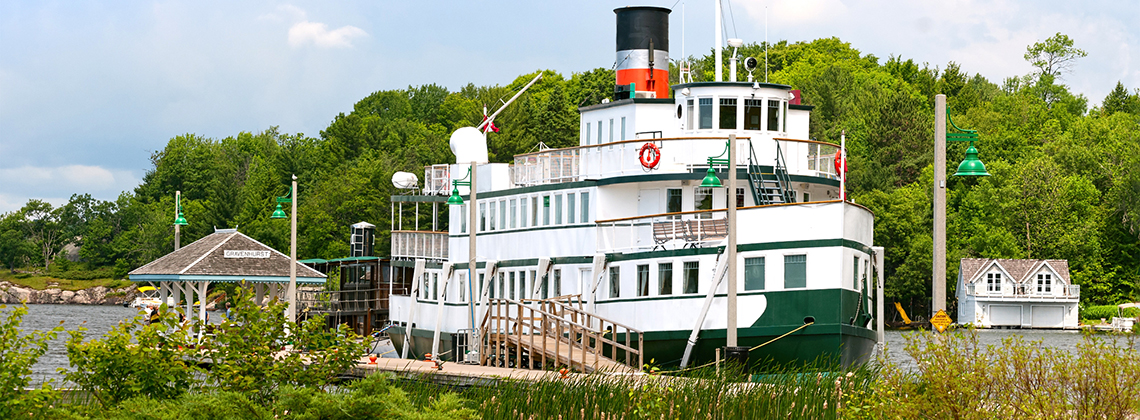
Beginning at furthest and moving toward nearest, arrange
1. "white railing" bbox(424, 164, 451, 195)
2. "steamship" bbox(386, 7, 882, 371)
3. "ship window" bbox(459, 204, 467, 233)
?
"white railing" bbox(424, 164, 451, 195) < "ship window" bbox(459, 204, 467, 233) < "steamship" bbox(386, 7, 882, 371)

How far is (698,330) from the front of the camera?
91.1ft

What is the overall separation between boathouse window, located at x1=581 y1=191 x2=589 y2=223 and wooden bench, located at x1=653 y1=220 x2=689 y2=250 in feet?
13.1

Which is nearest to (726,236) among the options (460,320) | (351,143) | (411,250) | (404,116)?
(460,320)

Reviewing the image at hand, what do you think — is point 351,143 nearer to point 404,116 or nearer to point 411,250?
point 404,116

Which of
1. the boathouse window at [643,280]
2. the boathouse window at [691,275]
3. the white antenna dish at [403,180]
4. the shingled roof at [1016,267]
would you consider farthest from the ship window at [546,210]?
the shingled roof at [1016,267]

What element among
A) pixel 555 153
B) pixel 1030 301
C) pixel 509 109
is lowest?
pixel 1030 301

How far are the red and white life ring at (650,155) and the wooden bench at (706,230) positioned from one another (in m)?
3.19

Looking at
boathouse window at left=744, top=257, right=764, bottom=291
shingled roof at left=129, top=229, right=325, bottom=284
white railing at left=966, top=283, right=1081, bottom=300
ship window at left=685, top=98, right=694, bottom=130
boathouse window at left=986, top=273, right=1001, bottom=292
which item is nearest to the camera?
boathouse window at left=744, top=257, right=764, bottom=291

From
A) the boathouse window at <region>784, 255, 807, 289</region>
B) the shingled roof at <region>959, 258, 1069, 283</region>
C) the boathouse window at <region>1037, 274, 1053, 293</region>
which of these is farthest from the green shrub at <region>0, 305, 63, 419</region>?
the boathouse window at <region>1037, 274, 1053, 293</region>

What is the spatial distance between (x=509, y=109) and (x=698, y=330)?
6584 cm

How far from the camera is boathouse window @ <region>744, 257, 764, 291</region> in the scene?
2752 cm

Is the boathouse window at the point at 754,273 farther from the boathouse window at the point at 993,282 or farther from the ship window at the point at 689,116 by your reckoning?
the boathouse window at the point at 993,282

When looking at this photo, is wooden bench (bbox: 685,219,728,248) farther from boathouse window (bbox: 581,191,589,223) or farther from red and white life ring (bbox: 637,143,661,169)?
boathouse window (bbox: 581,191,589,223)

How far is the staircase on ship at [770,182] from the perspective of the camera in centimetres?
3070
